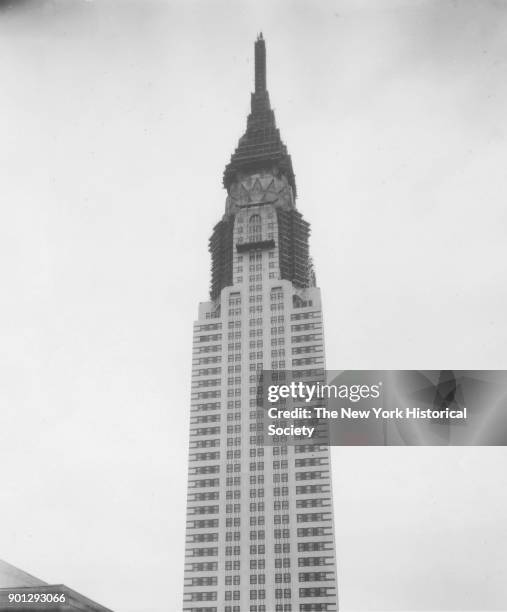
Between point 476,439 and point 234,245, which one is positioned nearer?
point 476,439

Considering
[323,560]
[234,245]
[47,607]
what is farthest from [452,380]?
[234,245]

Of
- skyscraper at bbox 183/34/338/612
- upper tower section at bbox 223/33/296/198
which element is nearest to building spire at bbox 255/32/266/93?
upper tower section at bbox 223/33/296/198

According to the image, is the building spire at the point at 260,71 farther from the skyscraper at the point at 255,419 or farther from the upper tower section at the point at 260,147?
the skyscraper at the point at 255,419

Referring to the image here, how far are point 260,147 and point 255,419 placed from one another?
53.5 m

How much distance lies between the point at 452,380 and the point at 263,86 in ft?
380

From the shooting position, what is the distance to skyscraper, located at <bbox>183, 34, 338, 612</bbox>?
104 metres

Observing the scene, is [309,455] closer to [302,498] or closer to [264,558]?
[302,498]

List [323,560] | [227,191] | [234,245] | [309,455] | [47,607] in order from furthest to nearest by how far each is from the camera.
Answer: [227,191]
[234,245]
[309,455]
[323,560]
[47,607]

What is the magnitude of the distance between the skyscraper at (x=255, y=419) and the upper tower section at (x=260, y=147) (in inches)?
9.5

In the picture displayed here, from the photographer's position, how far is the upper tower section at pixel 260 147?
13875 cm

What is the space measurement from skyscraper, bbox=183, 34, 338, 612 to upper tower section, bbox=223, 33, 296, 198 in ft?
0.79

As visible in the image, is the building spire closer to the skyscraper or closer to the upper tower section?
the upper tower section

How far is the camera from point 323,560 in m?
104

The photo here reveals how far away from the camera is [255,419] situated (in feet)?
379
